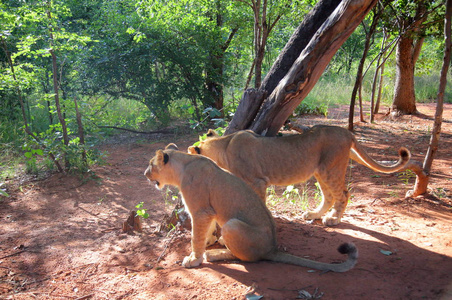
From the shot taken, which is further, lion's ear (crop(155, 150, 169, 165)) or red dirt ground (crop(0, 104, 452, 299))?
lion's ear (crop(155, 150, 169, 165))

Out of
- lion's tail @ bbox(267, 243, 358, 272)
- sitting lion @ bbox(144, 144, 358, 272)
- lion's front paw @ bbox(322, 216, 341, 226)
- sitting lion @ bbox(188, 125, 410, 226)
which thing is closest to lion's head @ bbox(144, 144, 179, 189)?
sitting lion @ bbox(144, 144, 358, 272)

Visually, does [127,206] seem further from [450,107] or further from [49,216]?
[450,107]

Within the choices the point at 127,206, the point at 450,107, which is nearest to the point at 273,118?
the point at 127,206

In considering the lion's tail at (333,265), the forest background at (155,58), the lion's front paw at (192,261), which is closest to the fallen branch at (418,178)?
the lion's tail at (333,265)

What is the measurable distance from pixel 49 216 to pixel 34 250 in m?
1.84

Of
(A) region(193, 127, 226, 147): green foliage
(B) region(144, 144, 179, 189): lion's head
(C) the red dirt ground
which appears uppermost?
(A) region(193, 127, 226, 147): green foliage

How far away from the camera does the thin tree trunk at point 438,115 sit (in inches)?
241

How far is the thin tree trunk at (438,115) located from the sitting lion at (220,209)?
12.1 ft

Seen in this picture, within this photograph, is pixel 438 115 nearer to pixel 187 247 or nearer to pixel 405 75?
pixel 187 247

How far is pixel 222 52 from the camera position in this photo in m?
14.7

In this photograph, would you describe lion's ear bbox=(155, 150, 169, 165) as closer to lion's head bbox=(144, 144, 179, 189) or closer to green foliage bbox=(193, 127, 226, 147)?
lion's head bbox=(144, 144, 179, 189)

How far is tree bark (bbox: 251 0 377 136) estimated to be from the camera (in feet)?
18.4

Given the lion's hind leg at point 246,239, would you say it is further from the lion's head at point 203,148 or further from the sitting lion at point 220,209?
the lion's head at point 203,148

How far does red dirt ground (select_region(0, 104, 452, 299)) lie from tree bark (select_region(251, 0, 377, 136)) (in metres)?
1.88
